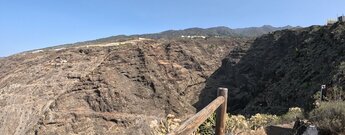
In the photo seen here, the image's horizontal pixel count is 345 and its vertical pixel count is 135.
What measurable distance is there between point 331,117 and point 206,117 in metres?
3.32

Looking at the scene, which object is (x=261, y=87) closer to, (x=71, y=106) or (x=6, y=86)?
(x=71, y=106)

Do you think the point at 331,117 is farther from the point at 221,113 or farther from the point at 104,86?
the point at 104,86

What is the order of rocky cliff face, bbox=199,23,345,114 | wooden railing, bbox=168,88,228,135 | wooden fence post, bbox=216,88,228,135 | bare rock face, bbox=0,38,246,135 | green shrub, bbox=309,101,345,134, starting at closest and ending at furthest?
wooden railing, bbox=168,88,228,135, wooden fence post, bbox=216,88,228,135, green shrub, bbox=309,101,345,134, rocky cliff face, bbox=199,23,345,114, bare rock face, bbox=0,38,246,135

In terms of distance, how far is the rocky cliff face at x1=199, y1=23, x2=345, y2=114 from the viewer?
34.6 m

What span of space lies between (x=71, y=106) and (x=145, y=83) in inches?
400

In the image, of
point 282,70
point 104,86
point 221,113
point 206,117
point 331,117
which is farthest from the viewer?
point 104,86

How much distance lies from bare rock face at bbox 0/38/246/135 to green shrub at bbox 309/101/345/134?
33.0m

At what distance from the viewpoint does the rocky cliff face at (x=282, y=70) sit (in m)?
34.6

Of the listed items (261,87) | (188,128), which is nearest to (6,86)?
(261,87)

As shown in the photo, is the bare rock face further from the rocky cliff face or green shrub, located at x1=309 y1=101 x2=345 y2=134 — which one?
green shrub, located at x1=309 y1=101 x2=345 y2=134

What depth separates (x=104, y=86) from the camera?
161 feet

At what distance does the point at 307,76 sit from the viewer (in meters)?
36.8

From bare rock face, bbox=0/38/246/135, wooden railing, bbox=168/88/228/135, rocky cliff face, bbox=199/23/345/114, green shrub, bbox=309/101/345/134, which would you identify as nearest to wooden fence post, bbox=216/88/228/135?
wooden railing, bbox=168/88/228/135

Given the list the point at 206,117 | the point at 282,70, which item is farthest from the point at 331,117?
the point at 282,70
